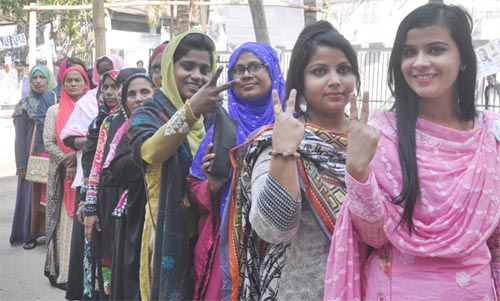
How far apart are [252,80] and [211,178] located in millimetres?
505

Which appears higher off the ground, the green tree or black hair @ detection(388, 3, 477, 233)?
the green tree

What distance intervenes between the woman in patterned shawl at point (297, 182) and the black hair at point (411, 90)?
0.22m

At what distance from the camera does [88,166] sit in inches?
155

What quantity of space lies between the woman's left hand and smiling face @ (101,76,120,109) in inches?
76.4

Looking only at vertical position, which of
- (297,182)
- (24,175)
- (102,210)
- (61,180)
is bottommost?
(24,175)

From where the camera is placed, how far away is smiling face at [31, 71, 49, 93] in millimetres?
6062

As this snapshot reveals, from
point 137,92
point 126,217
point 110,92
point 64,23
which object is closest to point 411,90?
point 126,217

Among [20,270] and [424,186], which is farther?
[20,270]

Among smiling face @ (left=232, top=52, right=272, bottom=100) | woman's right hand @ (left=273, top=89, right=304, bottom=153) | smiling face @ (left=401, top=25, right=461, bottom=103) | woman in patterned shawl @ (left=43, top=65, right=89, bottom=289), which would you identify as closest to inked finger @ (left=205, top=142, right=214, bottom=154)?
smiling face @ (left=232, top=52, right=272, bottom=100)

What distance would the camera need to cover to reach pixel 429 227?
1562mm

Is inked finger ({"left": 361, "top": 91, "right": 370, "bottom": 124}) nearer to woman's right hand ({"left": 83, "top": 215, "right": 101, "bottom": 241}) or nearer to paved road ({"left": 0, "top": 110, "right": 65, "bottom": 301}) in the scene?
woman's right hand ({"left": 83, "top": 215, "right": 101, "bottom": 241})

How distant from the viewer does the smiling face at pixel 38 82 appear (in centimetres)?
606

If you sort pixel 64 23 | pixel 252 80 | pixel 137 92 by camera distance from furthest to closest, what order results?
pixel 64 23 < pixel 137 92 < pixel 252 80

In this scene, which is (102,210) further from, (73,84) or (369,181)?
(369,181)
